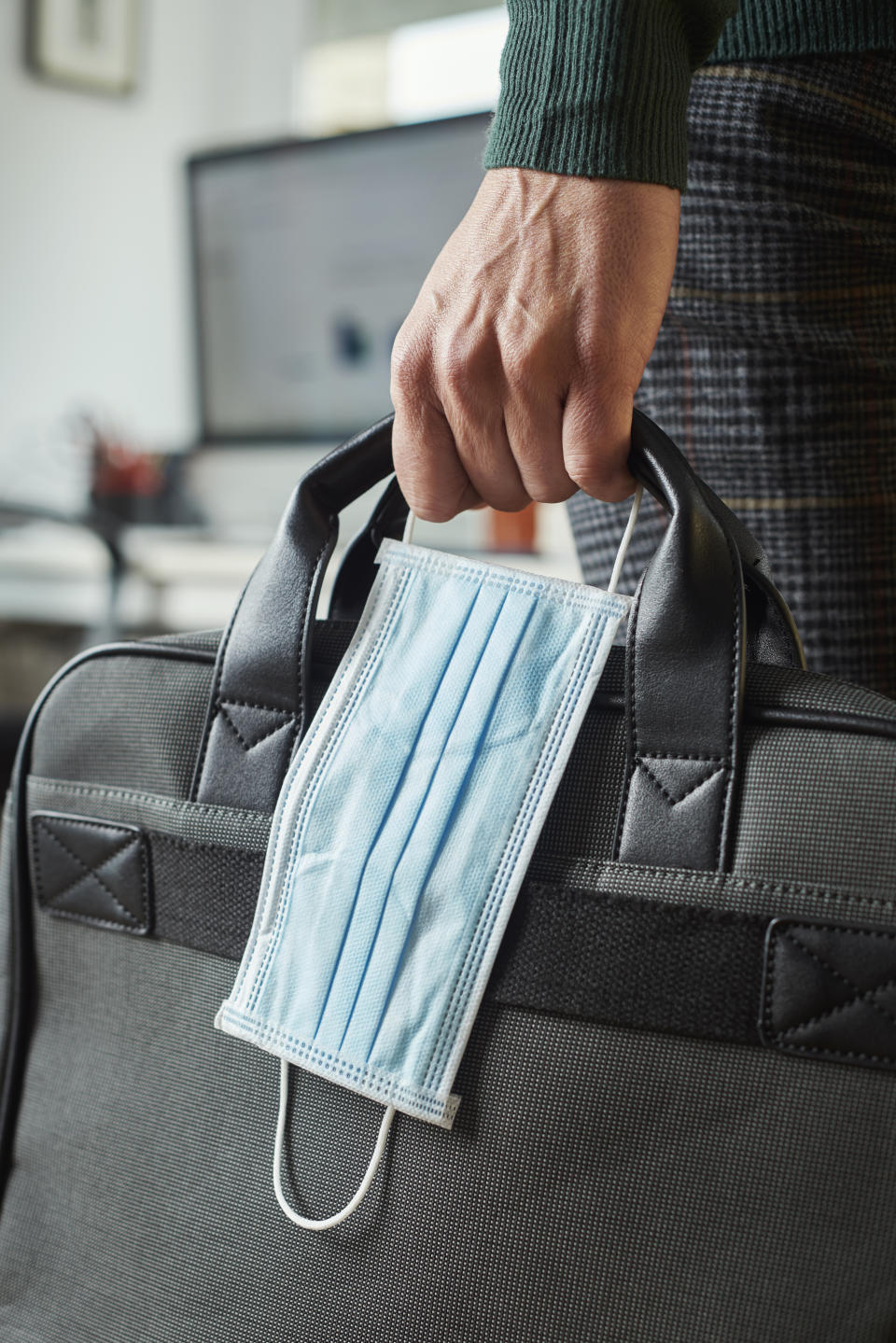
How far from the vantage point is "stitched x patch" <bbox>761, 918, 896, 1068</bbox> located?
1.33ft

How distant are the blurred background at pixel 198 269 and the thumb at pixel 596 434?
1122mm

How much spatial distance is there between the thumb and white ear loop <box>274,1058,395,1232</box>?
0.94 feet

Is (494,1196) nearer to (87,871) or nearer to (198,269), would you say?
(87,871)

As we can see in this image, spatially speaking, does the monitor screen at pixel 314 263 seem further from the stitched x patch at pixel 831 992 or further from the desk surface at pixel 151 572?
the stitched x patch at pixel 831 992

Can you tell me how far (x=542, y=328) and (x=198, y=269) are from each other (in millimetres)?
2157

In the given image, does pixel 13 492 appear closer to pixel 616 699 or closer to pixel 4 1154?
pixel 4 1154

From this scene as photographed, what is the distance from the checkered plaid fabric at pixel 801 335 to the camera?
60cm

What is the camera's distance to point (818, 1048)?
16.2 inches

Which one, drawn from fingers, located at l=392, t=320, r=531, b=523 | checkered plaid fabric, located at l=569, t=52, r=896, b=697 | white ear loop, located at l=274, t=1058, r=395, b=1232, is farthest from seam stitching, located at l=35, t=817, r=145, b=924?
checkered plaid fabric, located at l=569, t=52, r=896, b=697

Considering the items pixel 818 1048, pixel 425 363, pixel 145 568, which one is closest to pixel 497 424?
pixel 425 363

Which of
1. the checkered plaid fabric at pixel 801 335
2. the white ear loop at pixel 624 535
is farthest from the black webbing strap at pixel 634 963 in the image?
the checkered plaid fabric at pixel 801 335

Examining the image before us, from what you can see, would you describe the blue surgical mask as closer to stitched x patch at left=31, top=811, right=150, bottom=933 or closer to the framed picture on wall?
stitched x patch at left=31, top=811, right=150, bottom=933

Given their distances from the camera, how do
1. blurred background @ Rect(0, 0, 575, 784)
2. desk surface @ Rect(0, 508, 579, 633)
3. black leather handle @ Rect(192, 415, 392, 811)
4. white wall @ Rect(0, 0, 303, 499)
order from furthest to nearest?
white wall @ Rect(0, 0, 303, 499)
blurred background @ Rect(0, 0, 575, 784)
desk surface @ Rect(0, 508, 579, 633)
black leather handle @ Rect(192, 415, 392, 811)

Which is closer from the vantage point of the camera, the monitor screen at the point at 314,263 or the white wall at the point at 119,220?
the monitor screen at the point at 314,263
